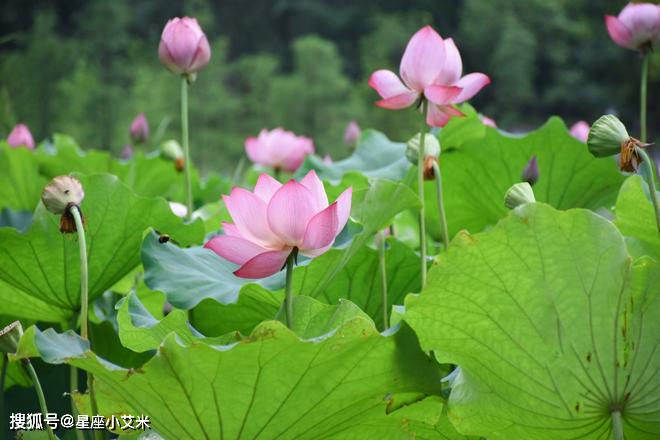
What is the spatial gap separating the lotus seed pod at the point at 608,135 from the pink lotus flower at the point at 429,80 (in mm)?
105

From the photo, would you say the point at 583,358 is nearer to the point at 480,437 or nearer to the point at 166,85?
Answer: the point at 480,437

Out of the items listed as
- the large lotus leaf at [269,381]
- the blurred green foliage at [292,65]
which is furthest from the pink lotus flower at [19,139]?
the blurred green foliage at [292,65]

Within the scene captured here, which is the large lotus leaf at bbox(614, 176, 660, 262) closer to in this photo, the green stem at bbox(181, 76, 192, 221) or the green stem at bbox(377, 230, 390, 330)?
the green stem at bbox(377, 230, 390, 330)

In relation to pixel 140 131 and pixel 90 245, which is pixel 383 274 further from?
pixel 140 131

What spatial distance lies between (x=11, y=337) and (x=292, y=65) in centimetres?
2148

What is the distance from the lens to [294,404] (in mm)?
483

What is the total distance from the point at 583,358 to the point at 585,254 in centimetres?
5

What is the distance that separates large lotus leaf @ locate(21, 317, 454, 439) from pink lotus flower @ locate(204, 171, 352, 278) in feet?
0.22

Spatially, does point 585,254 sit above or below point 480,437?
above

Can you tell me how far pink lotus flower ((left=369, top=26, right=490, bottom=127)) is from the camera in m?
0.64

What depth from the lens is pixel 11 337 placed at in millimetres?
525

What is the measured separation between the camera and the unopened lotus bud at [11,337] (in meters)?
0.52

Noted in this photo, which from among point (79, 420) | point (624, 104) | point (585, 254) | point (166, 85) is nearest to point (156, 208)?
point (79, 420)

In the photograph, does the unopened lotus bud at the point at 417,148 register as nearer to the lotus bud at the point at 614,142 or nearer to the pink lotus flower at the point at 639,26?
the lotus bud at the point at 614,142
